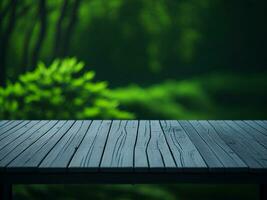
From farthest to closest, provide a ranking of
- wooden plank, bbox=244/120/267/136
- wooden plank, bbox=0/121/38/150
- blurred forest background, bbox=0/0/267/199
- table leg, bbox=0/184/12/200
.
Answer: blurred forest background, bbox=0/0/267/199 < wooden plank, bbox=244/120/267/136 < wooden plank, bbox=0/121/38/150 < table leg, bbox=0/184/12/200

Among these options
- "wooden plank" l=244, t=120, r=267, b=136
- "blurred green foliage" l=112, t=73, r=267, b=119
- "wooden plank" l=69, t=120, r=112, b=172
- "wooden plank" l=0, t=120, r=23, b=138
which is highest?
"wooden plank" l=69, t=120, r=112, b=172

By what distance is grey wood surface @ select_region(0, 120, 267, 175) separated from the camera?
6.71 feet

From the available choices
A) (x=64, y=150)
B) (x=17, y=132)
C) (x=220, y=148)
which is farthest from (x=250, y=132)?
(x=17, y=132)

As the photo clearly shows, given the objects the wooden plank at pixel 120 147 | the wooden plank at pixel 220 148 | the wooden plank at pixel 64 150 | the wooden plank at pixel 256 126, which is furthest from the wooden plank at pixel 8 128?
the wooden plank at pixel 256 126

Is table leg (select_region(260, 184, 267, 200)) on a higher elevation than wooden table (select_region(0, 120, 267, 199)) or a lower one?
lower

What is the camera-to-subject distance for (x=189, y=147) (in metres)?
2.52

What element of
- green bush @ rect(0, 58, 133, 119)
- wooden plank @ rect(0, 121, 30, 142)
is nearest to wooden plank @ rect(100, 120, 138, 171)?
wooden plank @ rect(0, 121, 30, 142)

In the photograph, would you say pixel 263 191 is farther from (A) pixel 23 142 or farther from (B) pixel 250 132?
(A) pixel 23 142

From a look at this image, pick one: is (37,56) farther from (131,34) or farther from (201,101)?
(201,101)

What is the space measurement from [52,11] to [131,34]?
4.74 feet

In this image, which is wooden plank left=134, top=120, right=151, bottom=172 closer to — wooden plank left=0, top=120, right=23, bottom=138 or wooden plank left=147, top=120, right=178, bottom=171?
wooden plank left=147, top=120, right=178, bottom=171

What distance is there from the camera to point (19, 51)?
24.0ft

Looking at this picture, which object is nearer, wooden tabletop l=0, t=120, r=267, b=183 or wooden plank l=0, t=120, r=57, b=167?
wooden tabletop l=0, t=120, r=267, b=183

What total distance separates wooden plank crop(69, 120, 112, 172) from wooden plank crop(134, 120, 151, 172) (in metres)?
0.20
